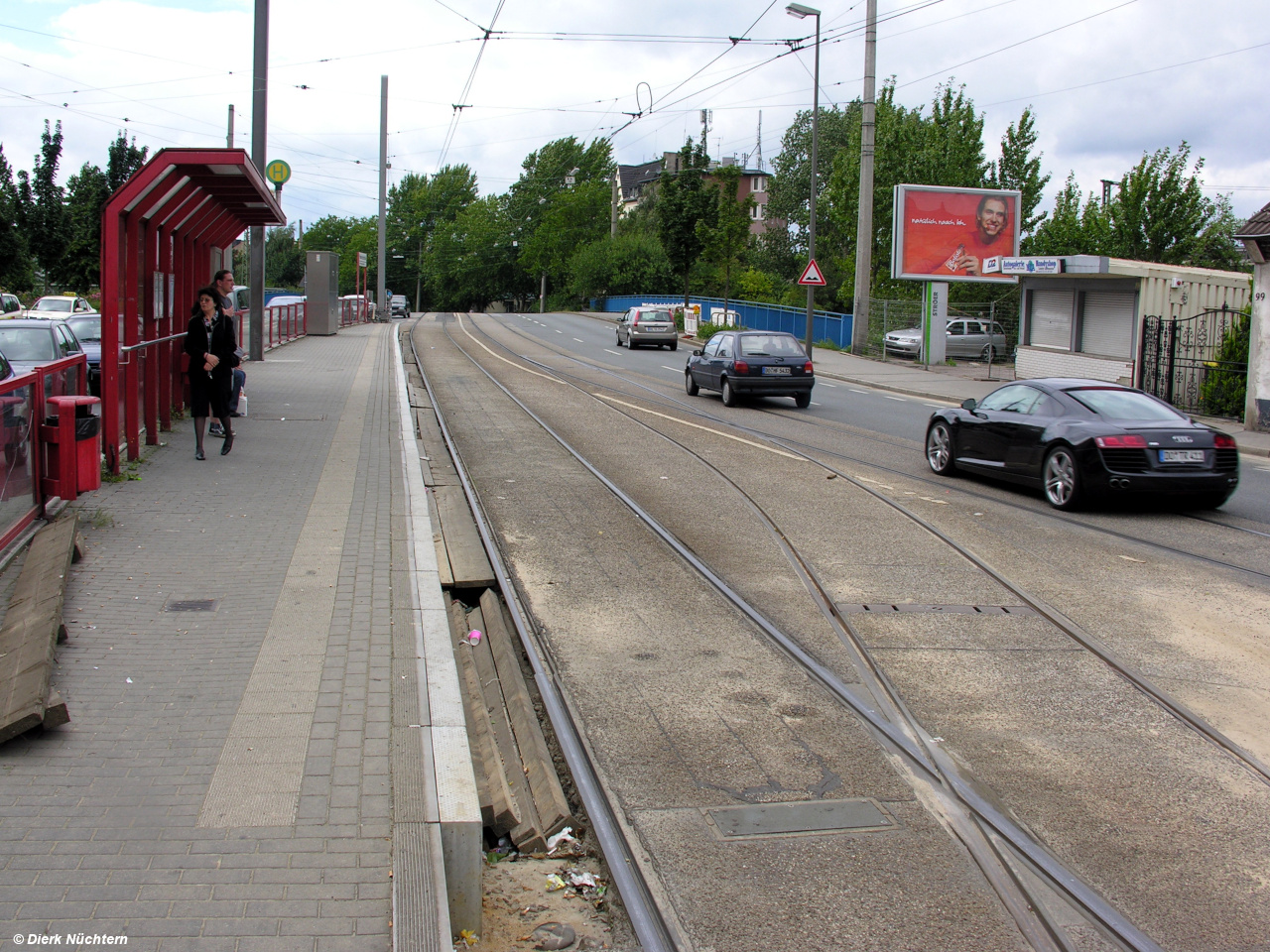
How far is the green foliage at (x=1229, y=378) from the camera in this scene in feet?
71.3

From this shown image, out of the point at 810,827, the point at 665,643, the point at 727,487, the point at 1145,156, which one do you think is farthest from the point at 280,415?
the point at 1145,156

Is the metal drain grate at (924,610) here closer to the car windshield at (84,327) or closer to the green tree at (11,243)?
the car windshield at (84,327)

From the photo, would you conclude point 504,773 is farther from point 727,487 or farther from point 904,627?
point 727,487

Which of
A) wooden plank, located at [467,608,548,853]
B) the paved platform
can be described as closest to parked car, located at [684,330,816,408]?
the paved platform

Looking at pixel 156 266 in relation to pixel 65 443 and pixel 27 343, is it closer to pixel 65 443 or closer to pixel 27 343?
pixel 27 343

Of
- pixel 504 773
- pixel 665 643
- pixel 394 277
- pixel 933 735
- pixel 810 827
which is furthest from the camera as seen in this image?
pixel 394 277

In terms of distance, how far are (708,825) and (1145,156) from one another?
134ft

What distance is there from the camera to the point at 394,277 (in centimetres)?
12712

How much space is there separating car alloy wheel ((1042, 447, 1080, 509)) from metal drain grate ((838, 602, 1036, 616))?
4.02 meters

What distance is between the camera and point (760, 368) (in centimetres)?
2127

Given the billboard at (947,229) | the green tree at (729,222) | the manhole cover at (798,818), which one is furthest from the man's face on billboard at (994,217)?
the manhole cover at (798,818)

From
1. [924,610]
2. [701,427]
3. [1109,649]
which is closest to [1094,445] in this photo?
[924,610]

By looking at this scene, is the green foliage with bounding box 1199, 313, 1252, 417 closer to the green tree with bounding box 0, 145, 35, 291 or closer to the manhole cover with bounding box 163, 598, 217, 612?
the manhole cover with bounding box 163, 598, 217, 612

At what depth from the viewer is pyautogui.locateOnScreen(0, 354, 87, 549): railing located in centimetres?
770
